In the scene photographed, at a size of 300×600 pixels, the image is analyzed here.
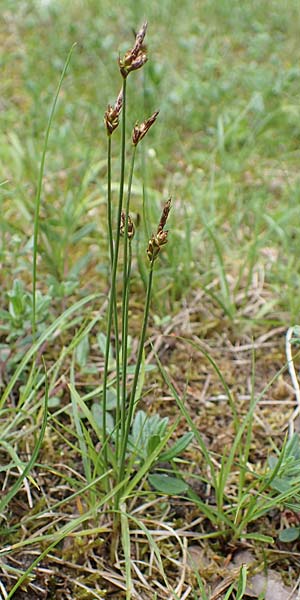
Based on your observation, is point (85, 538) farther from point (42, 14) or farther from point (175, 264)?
point (42, 14)

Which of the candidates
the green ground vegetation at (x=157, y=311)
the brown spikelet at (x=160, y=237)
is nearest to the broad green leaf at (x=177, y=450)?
the green ground vegetation at (x=157, y=311)

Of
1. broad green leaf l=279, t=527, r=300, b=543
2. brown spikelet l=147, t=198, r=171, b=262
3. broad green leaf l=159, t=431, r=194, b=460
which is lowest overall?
broad green leaf l=279, t=527, r=300, b=543

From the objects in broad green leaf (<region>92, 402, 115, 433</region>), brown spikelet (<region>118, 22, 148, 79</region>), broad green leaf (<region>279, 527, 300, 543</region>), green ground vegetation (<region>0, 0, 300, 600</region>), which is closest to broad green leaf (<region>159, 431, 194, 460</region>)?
green ground vegetation (<region>0, 0, 300, 600</region>)

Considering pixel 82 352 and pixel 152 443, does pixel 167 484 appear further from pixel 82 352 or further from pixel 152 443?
pixel 82 352

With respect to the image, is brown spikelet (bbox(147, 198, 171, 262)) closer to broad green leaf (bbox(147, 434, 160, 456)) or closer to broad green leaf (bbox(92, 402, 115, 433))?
broad green leaf (bbox(147, 434, 160, 456))

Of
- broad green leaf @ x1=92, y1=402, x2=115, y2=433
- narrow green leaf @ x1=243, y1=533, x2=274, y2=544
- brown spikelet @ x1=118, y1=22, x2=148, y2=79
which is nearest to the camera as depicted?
brown spikelet @ x1=118, y1=22, x2=148, y2=79

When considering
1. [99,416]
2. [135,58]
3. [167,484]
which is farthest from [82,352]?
[135,58]

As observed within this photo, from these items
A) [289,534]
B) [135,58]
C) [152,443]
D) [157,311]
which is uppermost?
[135,58]

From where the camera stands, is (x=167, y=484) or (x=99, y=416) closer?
(x=167, y=484)

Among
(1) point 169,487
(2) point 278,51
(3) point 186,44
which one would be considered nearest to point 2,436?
(1) point 169,487
